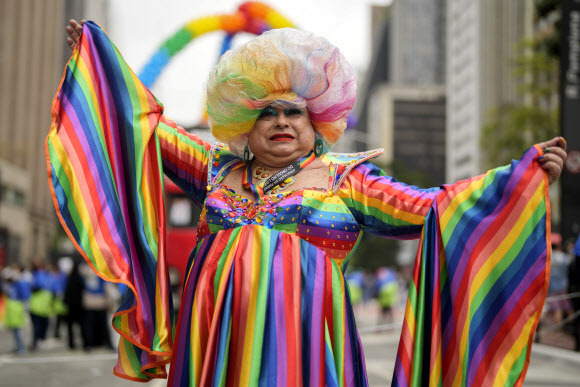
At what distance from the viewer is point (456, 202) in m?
2.61

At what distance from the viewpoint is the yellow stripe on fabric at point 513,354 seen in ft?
7.99

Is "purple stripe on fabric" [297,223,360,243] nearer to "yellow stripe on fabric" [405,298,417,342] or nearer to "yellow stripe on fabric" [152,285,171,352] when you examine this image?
"yellow stripe on fabric" [405,298,417,342]

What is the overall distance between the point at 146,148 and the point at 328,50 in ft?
2.59

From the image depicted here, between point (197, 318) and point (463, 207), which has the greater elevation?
point (463, 207)

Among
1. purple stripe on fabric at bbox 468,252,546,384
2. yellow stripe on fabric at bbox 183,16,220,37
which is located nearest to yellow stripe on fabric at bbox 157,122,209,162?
purple stripe on fabric at bbox 468,252,546,384

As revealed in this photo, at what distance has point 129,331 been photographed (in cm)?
282

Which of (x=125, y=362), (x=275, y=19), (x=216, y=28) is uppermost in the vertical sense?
(x=216, y=28)

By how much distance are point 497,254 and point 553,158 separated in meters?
0.37

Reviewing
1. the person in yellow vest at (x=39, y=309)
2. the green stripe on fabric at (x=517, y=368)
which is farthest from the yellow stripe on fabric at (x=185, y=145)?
the person in yellow vest at (x=39, y=309)

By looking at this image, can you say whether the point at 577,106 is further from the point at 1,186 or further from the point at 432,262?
the point at 1,186

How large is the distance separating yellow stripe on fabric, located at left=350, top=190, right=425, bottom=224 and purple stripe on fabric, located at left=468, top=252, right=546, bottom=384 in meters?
0.41

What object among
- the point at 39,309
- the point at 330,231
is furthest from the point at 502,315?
the point at 39,309

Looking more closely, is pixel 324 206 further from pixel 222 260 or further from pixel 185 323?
pixel 185 323

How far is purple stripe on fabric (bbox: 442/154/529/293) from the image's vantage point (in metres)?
2.49
